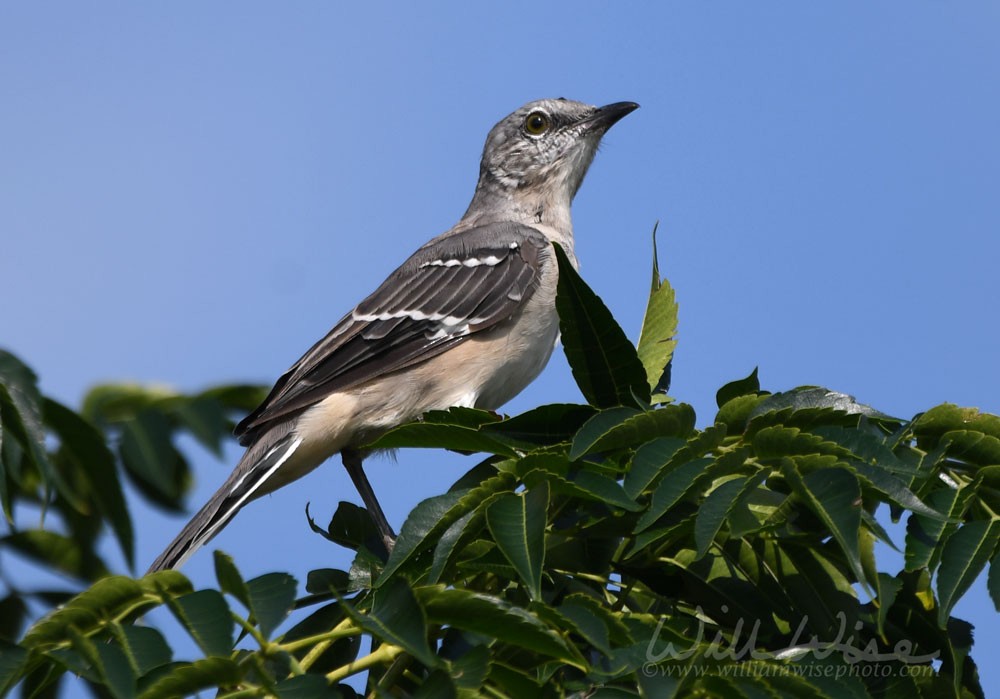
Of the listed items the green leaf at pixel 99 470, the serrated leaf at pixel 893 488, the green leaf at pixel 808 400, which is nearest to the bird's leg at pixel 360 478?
the green leaf at pixel 99 470

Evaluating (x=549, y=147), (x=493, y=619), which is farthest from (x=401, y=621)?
(x=549, y=147)

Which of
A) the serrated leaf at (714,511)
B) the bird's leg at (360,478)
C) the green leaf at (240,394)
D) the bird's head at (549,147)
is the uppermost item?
the bird's head at (549,147)

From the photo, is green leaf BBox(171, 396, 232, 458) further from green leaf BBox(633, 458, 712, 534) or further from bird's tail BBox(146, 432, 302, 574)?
bird's tail BBox(146, 432, 302, 574)

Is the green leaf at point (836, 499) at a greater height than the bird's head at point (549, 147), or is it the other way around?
the bird's head at point (549, 147)

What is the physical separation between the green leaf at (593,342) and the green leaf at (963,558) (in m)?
0.91

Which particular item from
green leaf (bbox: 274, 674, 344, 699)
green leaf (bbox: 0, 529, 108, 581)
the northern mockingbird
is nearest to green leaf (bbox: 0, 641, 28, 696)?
green leaf (bbox: 274, 674, 344, 699)

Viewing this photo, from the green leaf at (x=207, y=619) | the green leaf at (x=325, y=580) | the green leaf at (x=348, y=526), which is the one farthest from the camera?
the green leaf at (x=348, y=526)

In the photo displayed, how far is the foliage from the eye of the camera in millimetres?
2445

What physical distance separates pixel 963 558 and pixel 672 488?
0.70m

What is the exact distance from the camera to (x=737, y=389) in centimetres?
323

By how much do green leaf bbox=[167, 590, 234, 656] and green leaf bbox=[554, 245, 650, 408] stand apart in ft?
3.97

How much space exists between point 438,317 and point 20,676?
13.0 ft

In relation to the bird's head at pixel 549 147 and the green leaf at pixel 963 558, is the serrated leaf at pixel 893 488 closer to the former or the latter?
the green leaf at pixel 963 558

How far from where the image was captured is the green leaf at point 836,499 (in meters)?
2.45
